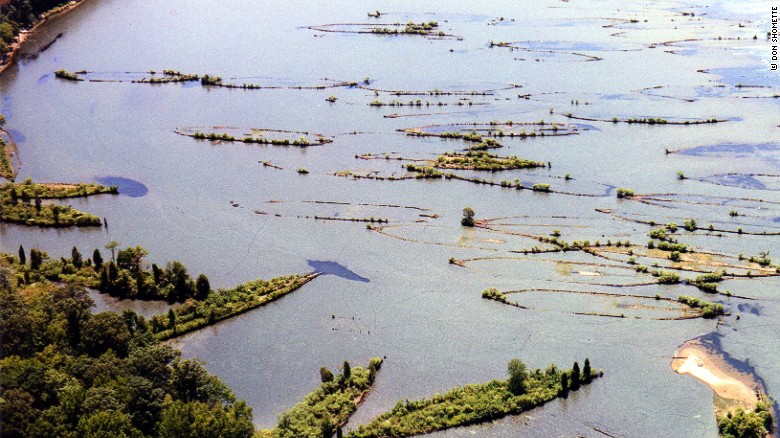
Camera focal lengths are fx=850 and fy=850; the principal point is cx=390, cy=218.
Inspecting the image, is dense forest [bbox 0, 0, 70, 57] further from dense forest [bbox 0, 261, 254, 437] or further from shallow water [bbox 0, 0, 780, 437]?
dense forest [bbox 0, 261, 254, 437]

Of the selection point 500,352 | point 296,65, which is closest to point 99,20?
point 296,65

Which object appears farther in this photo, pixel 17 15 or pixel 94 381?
pixel 17 15

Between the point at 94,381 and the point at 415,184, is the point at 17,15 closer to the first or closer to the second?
the point at 415,184

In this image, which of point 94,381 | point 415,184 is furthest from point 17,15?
point 94,381

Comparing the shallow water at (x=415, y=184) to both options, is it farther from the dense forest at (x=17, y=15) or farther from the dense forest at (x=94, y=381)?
the dense forest at (x=94, y=381)

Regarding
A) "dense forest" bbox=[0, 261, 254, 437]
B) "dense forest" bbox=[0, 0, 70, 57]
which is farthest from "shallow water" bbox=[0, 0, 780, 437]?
"dense forest" bbox=[0, 261, 254, 437]

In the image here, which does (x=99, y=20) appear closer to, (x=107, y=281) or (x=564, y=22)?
(x=564, y=22)

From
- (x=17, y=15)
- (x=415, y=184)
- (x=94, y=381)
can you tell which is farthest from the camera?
(x=17, y=15)
